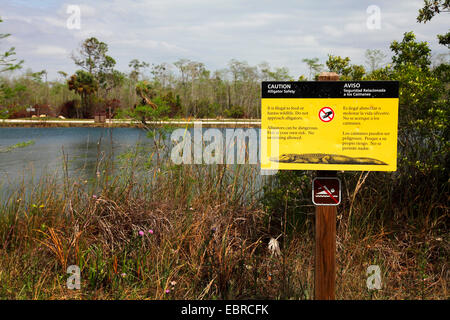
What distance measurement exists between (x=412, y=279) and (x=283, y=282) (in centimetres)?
115

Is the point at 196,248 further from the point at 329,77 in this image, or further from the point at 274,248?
the point at 329,77

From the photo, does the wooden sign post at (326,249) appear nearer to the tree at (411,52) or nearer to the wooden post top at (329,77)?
the wooden post top at (329,77)

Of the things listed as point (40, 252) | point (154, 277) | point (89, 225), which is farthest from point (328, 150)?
Result: point (40, 252)

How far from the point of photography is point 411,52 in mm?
3715

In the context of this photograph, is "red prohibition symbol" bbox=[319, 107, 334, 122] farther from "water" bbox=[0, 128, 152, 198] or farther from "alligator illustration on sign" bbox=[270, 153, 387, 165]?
"water" bbox=[0, 128, 152, 198]

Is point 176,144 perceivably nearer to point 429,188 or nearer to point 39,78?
point 39,78

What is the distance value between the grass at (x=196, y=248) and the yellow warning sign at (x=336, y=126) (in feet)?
2.80

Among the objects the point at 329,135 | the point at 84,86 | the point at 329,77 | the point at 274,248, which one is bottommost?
the point at 274,248

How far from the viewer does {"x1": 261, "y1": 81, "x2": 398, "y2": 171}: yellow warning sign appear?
6.81 ft

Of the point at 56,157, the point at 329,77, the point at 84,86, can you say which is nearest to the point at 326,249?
the point at 329,77

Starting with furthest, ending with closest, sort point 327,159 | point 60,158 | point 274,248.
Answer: point 60,158
point 274,248
point 327,159

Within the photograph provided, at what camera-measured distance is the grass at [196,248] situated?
2.63m

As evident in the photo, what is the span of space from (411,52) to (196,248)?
2815 millimetres

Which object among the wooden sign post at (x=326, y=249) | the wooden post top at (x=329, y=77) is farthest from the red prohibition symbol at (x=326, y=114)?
the wooden sign post at (x=326, y=249)
